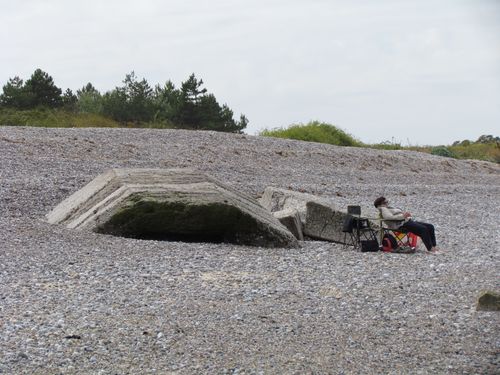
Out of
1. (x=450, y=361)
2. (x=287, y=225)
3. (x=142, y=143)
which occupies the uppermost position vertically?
(x=142, y=143)

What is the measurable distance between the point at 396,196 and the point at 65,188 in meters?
8.12

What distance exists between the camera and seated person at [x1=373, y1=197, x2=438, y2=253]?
12617mm

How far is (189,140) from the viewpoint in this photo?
2380 centimetres

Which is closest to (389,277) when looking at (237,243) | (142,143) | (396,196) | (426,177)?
(237,243)

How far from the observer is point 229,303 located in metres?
8.38

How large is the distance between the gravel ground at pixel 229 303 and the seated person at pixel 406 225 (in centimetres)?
33

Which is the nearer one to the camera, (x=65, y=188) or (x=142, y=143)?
(x=65, y=188)

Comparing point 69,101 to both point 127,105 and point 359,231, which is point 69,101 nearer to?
point 127,105

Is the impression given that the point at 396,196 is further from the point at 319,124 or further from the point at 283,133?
the point at 319,124

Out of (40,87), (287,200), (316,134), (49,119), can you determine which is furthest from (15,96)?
(287,200)

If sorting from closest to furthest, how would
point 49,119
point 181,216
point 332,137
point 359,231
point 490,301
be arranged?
point 490,301 < point 181,216 < point 359,231 < point 49,119 < point 332,137

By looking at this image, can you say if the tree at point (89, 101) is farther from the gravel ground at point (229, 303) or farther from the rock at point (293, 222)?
the rock at point (293, 222)

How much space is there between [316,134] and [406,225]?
821 inches

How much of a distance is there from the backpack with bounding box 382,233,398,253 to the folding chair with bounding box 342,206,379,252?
147mm
